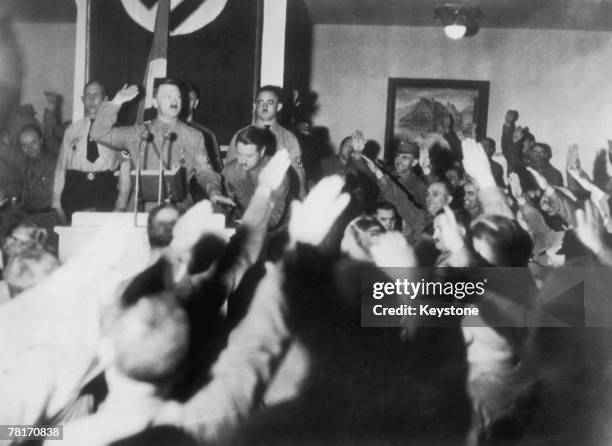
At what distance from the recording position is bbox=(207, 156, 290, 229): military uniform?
139 inches

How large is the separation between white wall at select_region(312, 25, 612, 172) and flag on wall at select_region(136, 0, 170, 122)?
2.56ft

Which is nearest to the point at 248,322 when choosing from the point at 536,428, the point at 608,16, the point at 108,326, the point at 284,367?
the point at 284,367

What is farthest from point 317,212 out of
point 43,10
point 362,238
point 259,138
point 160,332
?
point 43,10

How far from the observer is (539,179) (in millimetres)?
3783

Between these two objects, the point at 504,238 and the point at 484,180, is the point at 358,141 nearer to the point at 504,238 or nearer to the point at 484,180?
the point at 484,180

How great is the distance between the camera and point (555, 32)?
12.6ft

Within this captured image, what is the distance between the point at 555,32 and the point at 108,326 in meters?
2.77

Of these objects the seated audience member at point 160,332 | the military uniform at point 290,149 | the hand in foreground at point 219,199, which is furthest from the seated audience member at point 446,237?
the hand in foreground at point 219,199

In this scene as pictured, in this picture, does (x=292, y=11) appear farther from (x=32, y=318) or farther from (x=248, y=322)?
(x=32, y=318)

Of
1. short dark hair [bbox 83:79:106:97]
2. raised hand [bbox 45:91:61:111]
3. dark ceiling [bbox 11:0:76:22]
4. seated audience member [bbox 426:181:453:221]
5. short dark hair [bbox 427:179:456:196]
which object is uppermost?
dark ceiling [bbox 11:0:76:22]

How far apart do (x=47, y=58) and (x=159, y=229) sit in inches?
42.3

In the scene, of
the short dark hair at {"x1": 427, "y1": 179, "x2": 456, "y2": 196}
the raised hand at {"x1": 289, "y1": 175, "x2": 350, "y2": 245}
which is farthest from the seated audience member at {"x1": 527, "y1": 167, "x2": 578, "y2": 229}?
the raised hand at {"x1": 289, "y1": 175, "x2": 350, "y2": 245}

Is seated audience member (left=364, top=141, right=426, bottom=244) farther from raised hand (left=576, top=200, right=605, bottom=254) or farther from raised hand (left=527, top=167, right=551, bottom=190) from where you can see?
raised hand (left=576, top=200, right=605, bottom=254)

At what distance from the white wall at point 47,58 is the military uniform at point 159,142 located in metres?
0.25
